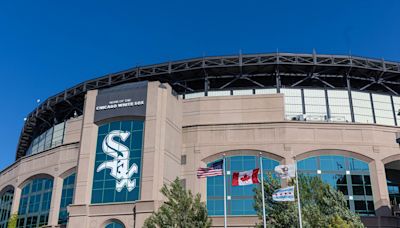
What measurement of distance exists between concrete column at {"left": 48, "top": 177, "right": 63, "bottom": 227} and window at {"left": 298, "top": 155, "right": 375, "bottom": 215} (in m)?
25.5

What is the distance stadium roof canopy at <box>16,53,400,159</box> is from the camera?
52.8 m

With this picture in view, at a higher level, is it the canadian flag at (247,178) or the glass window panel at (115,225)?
the canadian flag at (247,178)

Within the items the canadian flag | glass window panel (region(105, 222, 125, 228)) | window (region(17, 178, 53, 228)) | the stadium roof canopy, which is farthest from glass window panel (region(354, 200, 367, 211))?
window (region(17, 178, 53, 228))

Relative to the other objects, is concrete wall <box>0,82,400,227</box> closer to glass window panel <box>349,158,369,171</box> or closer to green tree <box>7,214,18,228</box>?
glass window panel <box>349,158,369,171</box>

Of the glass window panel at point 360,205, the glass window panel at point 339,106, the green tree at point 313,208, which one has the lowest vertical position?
the green tree at point 313,208

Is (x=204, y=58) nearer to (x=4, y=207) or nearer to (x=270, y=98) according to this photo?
(x=270, y=98)

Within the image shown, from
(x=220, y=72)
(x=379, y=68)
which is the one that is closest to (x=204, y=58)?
(x=220, y=72)

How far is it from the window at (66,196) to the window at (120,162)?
22.2 ft

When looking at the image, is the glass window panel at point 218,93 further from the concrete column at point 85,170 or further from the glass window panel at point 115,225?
the glass window panel at point 115,225

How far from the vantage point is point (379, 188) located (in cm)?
4447

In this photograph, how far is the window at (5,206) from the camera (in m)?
55.8

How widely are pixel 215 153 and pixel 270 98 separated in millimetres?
8787

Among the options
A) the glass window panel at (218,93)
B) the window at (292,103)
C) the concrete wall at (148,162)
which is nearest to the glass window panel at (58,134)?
the concrete wall at (148,162)

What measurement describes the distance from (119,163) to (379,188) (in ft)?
82.5
